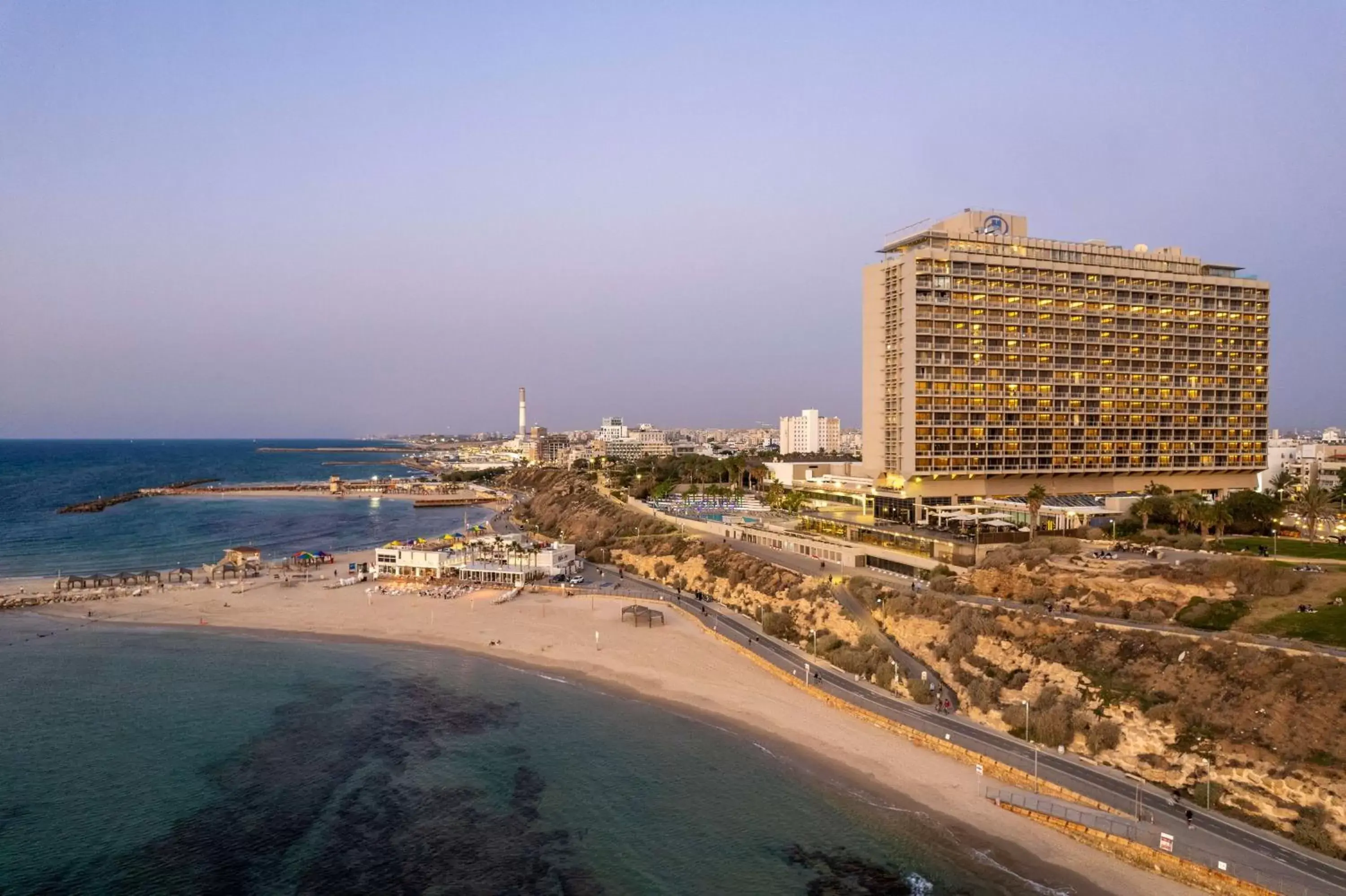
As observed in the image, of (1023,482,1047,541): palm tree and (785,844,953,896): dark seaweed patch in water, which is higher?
(1023,482,1047,541): palm tree

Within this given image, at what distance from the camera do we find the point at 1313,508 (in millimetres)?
58094

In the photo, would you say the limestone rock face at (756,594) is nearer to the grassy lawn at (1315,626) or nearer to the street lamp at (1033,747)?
the street lamp at (1033,747)

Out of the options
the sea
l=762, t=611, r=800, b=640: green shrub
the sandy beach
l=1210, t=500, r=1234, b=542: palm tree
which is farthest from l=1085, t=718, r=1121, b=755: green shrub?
l=1210, t=500, r=1234, b=542: palm tree

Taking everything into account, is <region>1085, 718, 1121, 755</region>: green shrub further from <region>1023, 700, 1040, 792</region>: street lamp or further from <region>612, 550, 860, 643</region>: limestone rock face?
<region>612, 550, 860, 643</region>: limestone rock face

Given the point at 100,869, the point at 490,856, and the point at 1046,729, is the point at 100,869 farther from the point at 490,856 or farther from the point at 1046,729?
the point at 1046,729

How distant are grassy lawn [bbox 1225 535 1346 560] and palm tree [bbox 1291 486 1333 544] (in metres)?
1.24

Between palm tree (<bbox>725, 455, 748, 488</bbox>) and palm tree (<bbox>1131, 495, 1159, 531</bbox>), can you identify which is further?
palm tree (<bbox>725, 455, 748, 488</bbox>)

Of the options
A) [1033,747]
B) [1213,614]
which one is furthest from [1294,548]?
[1033,747]

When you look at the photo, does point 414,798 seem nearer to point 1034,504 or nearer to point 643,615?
point 643,615

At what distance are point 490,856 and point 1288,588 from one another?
151 ft

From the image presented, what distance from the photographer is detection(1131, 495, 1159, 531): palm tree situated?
69.0 meters

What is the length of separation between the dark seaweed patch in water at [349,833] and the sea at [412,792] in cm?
11

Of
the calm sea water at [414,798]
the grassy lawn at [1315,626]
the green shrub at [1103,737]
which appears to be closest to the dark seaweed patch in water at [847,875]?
the calm sea water at [414,798]

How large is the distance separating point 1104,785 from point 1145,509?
4783 cm
